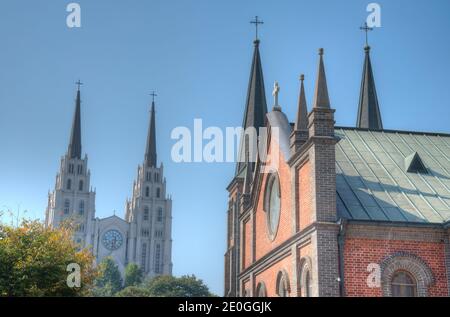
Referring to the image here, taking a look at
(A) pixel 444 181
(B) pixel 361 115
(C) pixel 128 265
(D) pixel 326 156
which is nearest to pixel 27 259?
(D) pixel 326 156

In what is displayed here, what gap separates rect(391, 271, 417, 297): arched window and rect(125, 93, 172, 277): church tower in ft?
505

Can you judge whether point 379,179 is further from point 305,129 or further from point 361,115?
point 361,115

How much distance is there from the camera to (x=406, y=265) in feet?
67.2

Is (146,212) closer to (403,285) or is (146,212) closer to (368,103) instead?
(368,103)

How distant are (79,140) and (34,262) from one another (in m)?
144

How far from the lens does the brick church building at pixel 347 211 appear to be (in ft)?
66.3

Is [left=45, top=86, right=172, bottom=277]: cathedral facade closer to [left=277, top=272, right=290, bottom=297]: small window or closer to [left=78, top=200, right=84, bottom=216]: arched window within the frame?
[left=78, top=200, right=84, bottom=216]: arched window

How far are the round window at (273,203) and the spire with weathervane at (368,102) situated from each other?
17152 millimetres

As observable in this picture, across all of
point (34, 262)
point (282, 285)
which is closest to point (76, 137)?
point (34, 262)

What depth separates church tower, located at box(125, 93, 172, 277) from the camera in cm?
17450

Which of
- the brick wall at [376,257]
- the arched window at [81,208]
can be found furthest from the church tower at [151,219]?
the brick wall at [376,257]

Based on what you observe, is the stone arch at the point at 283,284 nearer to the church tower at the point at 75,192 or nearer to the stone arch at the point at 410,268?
the stone arch at the point at 410,268

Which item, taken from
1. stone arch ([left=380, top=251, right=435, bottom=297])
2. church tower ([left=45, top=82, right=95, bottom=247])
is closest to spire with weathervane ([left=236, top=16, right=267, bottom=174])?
stone arch ([left=380, top=251, right=435, bottom=297])

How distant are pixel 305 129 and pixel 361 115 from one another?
21.5m
